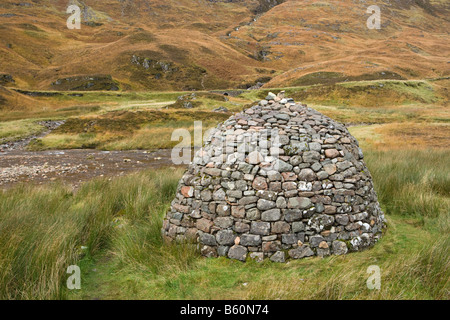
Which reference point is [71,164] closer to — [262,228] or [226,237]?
[226,237]

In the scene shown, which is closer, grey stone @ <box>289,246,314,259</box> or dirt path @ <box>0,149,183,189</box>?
grey stone @ <box>289,246,314,259</box>

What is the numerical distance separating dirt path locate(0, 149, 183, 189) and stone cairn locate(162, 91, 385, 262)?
9574 millimetres

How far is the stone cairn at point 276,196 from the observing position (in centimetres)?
541

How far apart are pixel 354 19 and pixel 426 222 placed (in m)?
179

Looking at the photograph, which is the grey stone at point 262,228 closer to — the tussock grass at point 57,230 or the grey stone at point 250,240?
the grey stone at point 250,240

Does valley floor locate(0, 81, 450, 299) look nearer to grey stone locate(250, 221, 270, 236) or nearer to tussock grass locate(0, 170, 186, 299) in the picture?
tussock grass locate(0, 170, 186, 299)

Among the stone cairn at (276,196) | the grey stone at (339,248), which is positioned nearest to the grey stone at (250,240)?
the stone cairn at (276,196)

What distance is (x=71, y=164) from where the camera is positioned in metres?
18.5

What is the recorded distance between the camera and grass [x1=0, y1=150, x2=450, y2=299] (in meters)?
4.27

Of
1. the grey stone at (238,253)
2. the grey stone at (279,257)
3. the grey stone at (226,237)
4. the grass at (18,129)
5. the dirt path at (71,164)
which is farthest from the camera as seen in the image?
the grass at (18,129)

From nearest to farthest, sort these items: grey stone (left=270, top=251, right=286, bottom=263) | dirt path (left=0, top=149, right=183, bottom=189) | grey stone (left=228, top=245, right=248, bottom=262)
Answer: grey stone (left=270, top=251, right=286, bottom=263) → grey stone (left=228, top=245, right=248, bottom=262) → dirt path (left=0, top=149, right=183, bottom=189)

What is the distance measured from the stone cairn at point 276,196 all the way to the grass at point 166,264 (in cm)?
30

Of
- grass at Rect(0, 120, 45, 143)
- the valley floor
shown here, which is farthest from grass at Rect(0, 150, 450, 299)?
grass at Rect(0, 120, 45, 143)

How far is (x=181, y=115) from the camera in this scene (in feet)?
113
